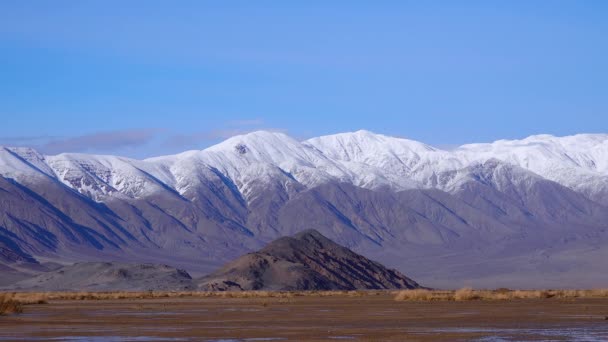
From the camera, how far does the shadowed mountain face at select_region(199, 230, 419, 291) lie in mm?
105812

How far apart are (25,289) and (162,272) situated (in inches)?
507

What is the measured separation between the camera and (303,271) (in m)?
108

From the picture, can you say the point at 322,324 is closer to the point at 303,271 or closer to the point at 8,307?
the point at 8,307

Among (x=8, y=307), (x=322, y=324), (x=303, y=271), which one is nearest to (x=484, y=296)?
(x=8, y=307)

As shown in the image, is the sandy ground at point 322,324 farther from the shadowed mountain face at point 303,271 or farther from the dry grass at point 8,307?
the shadowed mountain face at point 303,271

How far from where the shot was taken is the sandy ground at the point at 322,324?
33.8 metres

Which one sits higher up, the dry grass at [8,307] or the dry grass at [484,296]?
the dry grass at [8,307]

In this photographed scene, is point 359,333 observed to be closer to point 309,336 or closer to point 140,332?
point 309,336

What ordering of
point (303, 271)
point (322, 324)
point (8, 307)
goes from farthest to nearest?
point (303, 271)
point (8, 307)
point (322, 324)

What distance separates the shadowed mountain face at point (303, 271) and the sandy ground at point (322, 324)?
51904mm

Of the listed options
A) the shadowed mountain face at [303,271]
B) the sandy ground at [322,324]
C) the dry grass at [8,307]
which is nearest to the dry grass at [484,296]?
the sandy ground at [322,324]

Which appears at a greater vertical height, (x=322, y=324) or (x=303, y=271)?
(x=303, y=271)

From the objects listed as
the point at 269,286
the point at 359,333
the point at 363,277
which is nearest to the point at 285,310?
the point at 359,333

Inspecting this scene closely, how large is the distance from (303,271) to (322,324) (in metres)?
67.4
